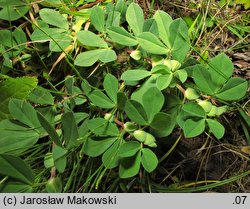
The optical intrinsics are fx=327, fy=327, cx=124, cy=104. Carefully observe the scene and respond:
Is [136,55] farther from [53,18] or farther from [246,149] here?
[246,149]

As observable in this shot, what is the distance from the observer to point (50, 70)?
131cm

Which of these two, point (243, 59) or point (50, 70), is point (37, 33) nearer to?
point (50, 70)

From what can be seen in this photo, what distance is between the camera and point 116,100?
111 cm

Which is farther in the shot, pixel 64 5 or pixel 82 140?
pixel 64 5

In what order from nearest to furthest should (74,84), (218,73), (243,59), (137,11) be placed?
1. (218,73)
2. (137,11)
3. (74,84)
4. (243,59)

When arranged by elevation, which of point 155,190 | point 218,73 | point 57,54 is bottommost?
point 155,190

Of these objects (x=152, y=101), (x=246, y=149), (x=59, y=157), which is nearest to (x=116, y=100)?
(x=152, y=101)

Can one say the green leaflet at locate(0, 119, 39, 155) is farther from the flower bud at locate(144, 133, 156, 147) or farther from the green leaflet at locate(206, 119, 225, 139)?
the green leaflet at locate(206, 119, 225, 139)

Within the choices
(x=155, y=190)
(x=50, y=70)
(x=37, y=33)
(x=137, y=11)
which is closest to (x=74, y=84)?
(x=50, y=70)

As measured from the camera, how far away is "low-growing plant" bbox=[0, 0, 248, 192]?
1.01 m

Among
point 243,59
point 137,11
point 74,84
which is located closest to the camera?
point 137,11

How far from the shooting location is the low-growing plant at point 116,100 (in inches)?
39.7

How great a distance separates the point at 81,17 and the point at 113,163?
588 mm

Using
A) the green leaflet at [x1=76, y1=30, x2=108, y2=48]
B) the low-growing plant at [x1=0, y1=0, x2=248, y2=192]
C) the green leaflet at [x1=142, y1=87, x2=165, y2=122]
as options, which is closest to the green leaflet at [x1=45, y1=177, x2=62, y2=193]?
the low-growing plant at [x1=0, y1=0, x2=248, y2=192]
